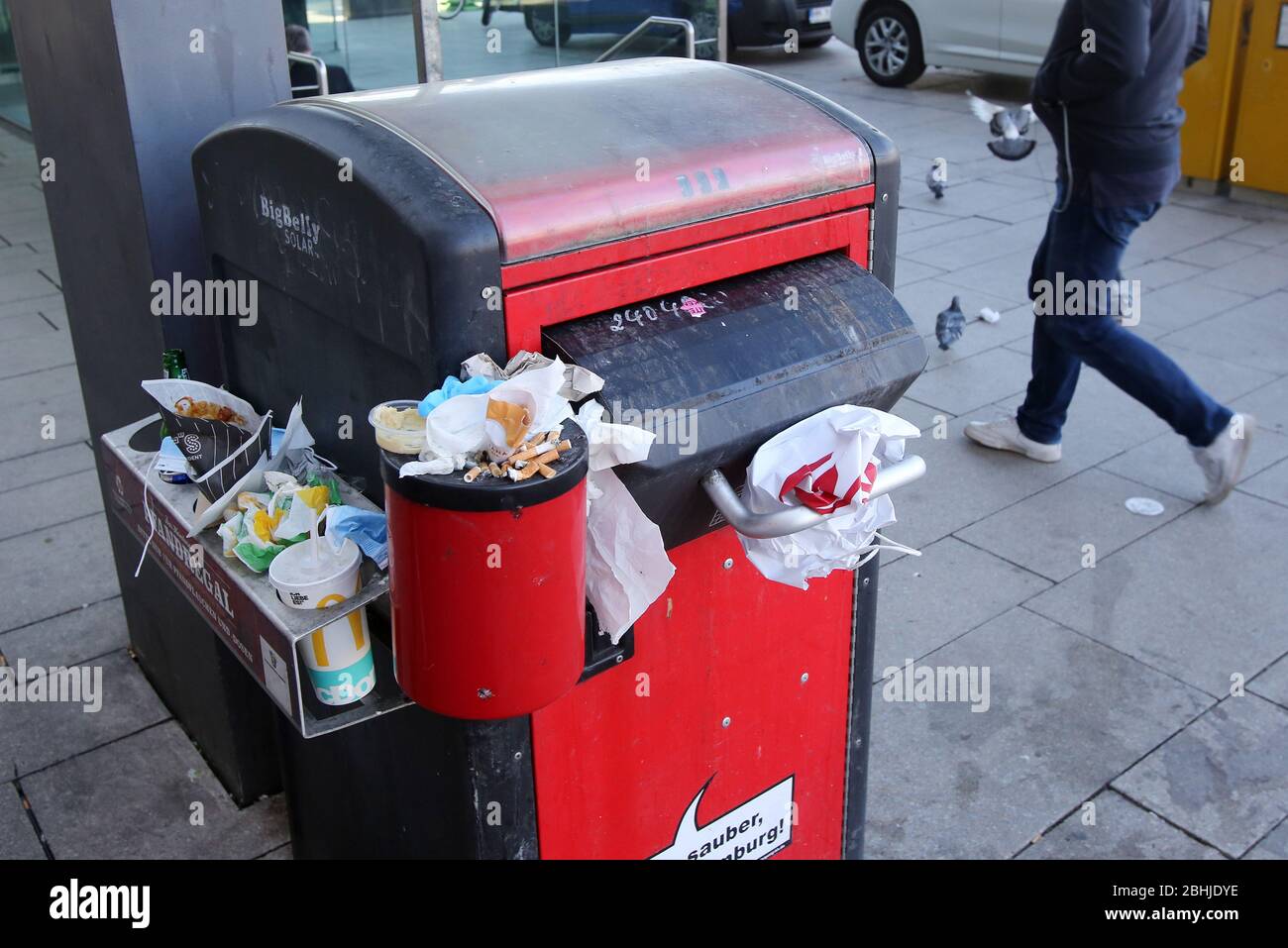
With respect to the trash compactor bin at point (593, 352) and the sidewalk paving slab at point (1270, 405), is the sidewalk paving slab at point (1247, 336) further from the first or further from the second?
the trash compactor bin at point (593, 352)

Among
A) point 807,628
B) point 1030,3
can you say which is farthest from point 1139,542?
point 1030,3

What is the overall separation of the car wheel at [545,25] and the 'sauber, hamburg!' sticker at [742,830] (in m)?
6.11

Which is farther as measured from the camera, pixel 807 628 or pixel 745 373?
pixel 807 628

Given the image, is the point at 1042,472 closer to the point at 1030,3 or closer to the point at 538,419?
the point at 538,419

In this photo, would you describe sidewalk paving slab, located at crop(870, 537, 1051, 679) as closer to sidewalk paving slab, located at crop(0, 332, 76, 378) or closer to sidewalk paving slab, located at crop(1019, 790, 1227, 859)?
sidewalk paving slab, located at crop(1019, 790, 1227, 859)

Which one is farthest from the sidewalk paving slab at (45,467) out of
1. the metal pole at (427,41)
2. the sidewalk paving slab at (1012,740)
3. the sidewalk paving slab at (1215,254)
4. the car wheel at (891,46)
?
the car wheel at (891,46)

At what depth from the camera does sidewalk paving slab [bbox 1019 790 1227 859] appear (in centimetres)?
294

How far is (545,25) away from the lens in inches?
301

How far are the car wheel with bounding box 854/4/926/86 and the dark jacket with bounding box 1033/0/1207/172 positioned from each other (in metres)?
7.92

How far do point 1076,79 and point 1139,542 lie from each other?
156cm

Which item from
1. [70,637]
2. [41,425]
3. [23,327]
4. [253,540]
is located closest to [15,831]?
[70,637]

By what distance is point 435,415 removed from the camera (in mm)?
1579

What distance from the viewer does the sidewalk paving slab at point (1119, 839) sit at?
294 centimetres

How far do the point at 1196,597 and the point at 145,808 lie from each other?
3143 millimetres
